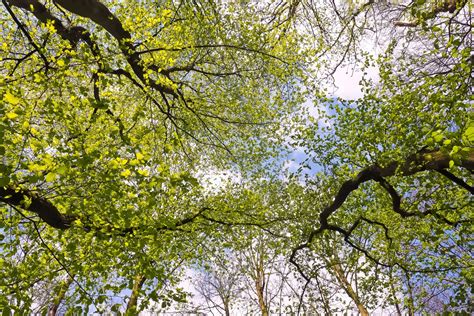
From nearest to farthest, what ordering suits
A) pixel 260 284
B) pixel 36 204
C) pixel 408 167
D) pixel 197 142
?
pixel 36 204 < pixel 408 167 < pixel 197 142 < pixel 260 284

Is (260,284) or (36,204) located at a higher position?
(260,284)

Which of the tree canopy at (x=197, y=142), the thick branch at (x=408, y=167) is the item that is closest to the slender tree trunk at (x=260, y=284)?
the tree canopy at (x=197, y=142)

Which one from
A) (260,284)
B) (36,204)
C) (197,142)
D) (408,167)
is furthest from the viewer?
(260,284)

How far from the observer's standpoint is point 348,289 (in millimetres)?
16688

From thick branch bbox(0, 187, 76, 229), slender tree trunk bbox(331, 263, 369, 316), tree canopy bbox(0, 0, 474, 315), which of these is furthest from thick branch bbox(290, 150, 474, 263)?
slender tree trunk bbox(331, 263, 369, 316)

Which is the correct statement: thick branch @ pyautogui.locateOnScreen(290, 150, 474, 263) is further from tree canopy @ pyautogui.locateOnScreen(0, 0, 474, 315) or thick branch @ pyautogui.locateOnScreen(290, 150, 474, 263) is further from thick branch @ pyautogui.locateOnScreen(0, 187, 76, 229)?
thick branch @ pyautogui.locateOnScreen(0, 187, 76, 229)

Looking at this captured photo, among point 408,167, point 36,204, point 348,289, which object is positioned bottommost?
point 36,204

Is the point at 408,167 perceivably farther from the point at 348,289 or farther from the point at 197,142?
the point at 348,289

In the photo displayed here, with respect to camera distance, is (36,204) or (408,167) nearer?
(36,204)

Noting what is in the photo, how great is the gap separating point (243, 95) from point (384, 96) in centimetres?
470

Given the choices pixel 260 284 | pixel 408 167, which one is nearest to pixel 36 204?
pixel 408 167

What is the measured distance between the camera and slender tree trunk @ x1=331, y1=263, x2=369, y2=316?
617 inches

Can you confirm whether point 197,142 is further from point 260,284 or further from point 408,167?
point 260,284

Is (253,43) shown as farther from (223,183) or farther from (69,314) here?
(223,183)
